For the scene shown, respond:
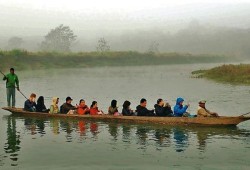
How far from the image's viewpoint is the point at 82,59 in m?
104

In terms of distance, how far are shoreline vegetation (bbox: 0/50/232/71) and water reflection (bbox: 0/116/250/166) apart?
6335 cm

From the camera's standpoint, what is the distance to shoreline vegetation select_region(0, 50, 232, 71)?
3413 inches

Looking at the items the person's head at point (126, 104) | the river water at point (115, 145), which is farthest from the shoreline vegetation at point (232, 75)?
the river water at point (115, 145)

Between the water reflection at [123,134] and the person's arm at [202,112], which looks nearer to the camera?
the water reflection at [123,134]

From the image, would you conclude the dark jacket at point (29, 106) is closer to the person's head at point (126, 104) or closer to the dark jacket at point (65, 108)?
the dark jacket at point (65, 108)

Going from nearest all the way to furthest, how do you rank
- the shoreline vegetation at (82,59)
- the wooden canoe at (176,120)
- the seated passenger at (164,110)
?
1. the wooden canoe at (176,120)
2. the seated passenger at (164,110)
3. the shoreline vegetation at (82,59)

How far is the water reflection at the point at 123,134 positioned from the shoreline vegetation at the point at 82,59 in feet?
208

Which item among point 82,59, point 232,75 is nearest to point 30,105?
point 232,75

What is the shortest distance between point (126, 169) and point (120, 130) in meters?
6.57

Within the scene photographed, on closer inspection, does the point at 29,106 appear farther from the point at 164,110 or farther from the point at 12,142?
the point at 164,110

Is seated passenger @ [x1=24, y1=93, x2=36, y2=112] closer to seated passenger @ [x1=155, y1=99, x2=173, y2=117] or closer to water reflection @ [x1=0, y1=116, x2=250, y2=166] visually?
water reflection @ [x1=0, y1=116, x2=250, y2=166]

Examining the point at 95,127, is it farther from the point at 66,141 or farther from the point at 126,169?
the point at 126,169

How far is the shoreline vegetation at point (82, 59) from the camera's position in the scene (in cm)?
8669

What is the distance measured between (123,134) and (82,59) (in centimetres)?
8560
